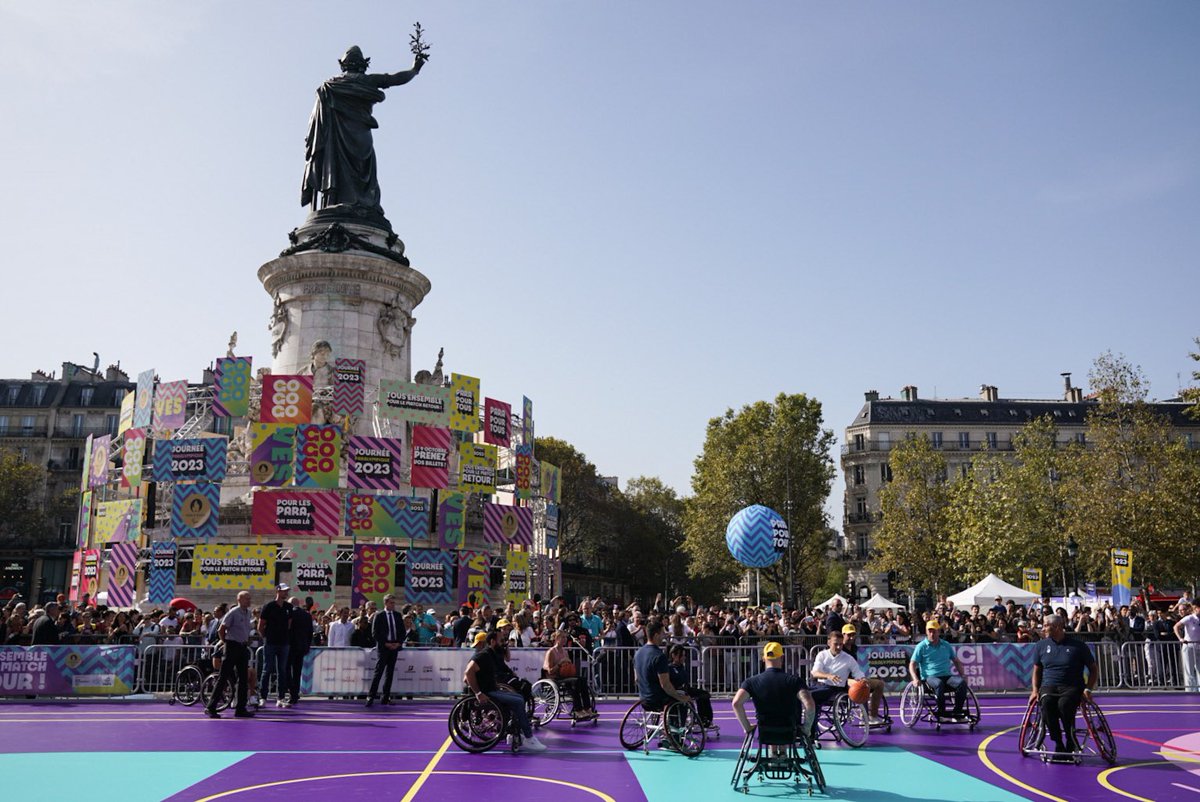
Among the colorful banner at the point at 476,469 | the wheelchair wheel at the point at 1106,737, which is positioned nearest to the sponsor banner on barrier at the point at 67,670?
the colorful banner at the point at 476,469

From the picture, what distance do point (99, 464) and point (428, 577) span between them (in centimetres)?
1294

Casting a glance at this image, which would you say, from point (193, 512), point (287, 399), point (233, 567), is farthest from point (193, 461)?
point (233, 567)

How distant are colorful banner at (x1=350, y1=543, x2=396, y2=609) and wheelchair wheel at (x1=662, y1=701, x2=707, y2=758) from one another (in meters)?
18.0

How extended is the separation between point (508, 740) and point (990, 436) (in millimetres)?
Answer: 77134

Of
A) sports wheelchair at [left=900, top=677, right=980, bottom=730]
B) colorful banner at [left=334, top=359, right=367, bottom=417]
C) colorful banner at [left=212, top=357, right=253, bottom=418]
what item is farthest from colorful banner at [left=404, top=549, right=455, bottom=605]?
sports wheelchair at [left=900, top=677, right=980, bottom=730]

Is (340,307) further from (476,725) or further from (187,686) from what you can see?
(476,725)

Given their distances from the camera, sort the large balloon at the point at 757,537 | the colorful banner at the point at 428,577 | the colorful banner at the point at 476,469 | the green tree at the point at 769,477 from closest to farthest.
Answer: the large balloon at the point at 757,537 → the colorful banner at the point at 428,577 → the colorful banner at the point at 476,469 → the green tree at the point at 769,477

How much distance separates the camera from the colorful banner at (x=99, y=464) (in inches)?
1325

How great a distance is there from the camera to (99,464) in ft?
112

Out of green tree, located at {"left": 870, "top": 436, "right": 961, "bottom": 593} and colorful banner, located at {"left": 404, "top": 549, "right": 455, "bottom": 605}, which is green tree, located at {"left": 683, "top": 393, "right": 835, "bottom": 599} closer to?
green tree, located at {"left": 870, "top": 436, "right": 961, "bottom": 593}

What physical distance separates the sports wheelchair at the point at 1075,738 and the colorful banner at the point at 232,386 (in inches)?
962

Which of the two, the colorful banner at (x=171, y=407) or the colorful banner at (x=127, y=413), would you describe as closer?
the colorful banner at (x=171, y=407)

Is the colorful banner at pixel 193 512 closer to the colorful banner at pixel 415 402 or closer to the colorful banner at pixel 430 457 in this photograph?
the colorful banner at pixel 415 402

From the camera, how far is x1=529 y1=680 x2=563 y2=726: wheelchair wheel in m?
14.6
